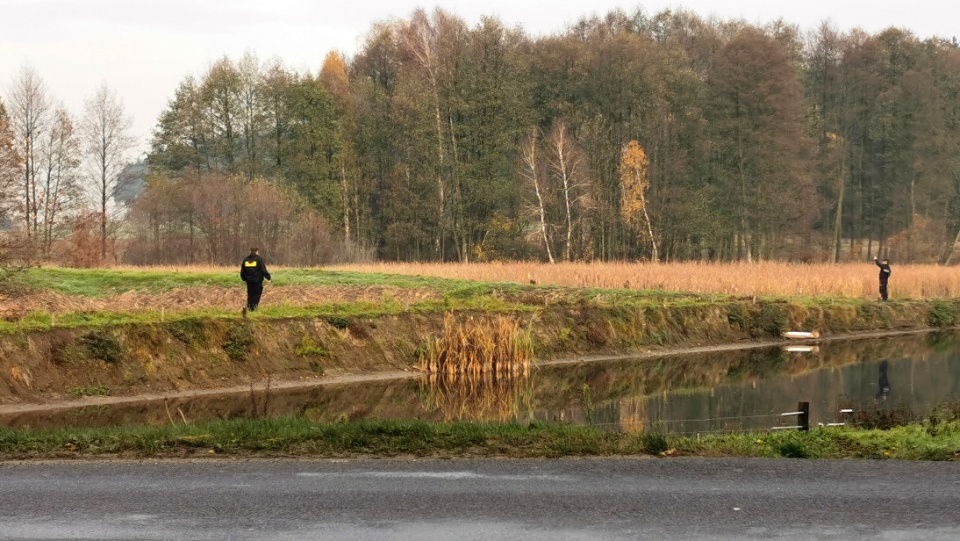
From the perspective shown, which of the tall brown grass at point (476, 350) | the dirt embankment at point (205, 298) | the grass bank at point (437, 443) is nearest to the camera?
the grass bank at point (437, 443)

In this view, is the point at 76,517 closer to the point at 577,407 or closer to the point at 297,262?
the point at 577,407

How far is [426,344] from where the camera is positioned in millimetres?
28828

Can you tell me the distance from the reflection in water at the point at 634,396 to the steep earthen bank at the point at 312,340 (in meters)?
1.14

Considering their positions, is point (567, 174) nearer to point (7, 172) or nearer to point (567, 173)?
point (567, 173)

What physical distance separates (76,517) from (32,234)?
1997cm

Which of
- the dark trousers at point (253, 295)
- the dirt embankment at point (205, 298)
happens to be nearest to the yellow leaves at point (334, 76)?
the dirt embankment at point (205, 298)

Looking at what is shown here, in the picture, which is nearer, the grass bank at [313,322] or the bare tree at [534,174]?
the grass bank at [313,322]

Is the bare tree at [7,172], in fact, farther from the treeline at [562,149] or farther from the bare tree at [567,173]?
the bare tree at [567,173]

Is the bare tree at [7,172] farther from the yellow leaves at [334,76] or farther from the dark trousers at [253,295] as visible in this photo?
the yellow leaves at [334,76]

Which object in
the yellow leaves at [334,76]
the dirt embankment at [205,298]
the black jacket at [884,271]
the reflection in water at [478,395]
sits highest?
the yellow leaves at [334,76]

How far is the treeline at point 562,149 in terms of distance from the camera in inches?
2466

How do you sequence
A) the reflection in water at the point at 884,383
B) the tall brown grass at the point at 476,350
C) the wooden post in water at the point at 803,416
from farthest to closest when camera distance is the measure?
1. the tall brown grass at the point at 476,350
2. the reflection in water at the point at 884,383
3. the wooden post in water at the point at 803,416

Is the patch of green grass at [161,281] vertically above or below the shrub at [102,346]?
above

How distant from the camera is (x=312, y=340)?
89.5 feet
